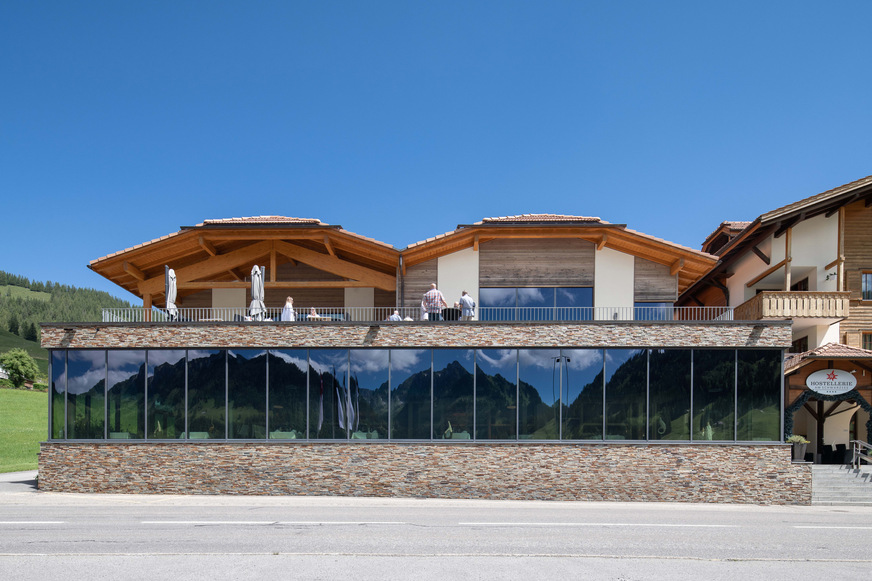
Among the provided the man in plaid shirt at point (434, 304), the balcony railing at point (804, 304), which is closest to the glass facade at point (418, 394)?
the man in plaid shirt at point (434, 304)

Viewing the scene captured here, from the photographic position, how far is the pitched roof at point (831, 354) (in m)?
22.0

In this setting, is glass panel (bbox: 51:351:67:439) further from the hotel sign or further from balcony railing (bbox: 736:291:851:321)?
the hotel sign

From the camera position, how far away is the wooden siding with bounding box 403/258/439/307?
23.2 meters

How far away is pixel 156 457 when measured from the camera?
743 inches

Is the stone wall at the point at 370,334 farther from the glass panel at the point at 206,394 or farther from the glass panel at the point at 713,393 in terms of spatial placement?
the glass panel at the point at 713,393

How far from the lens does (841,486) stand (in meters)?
19.6

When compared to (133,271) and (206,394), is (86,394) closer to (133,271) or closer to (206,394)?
(206,394)

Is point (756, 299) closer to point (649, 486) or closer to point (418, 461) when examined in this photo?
point (649, 486)

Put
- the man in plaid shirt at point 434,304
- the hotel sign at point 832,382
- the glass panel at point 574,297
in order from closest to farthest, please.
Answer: the man in plaid shirt at point 434,304, the hotel sign at point 832,382, the glass panel at point 574,297

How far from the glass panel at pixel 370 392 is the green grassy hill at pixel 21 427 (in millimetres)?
15664

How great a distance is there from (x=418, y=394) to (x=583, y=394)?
192 inches

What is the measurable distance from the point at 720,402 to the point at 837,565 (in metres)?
9.43

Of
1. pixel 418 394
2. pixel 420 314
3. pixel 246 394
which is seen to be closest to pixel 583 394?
pixel 418 394

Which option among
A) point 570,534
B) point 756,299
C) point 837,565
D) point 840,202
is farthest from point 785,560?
point 840,202
